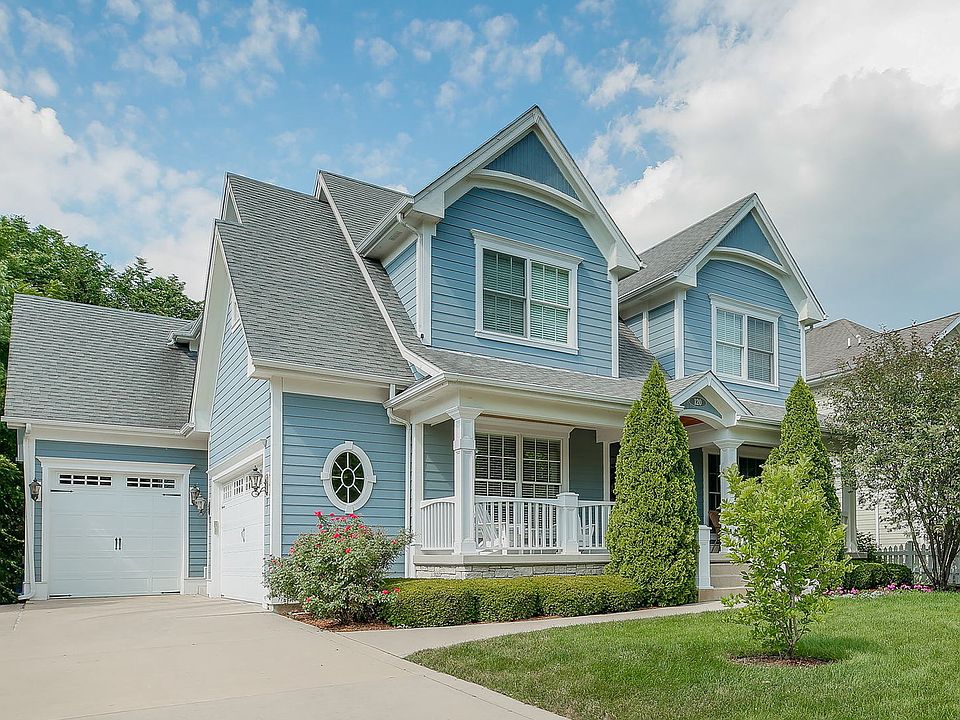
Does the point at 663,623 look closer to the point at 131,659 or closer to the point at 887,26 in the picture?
the point at 131,659

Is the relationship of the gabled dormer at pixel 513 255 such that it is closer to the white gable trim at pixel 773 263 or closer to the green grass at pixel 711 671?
the white gable trim at pixel 773 263

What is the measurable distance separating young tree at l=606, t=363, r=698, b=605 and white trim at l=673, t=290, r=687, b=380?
4.05 meters

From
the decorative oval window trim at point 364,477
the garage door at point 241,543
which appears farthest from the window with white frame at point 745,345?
the garage door at point 241,543

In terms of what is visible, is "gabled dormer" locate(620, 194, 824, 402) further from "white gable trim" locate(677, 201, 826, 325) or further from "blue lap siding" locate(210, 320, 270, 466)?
"blue lap siding" locate(210, 320, 270, 466)

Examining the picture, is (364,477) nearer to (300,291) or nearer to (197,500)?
(300,291)

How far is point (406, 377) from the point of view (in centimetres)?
1317

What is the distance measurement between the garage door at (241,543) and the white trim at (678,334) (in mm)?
8444

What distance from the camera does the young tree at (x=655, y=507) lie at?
11812 millimetres

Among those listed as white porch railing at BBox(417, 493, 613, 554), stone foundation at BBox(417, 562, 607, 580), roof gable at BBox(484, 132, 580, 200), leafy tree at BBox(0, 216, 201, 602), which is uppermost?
leafy tree at BBox(0, 216, 201, 602)

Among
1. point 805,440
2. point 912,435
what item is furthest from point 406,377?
point 912,435

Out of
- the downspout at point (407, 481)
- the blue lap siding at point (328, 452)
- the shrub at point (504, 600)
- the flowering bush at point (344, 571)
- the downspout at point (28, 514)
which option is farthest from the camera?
the downspout at point (28, 514)

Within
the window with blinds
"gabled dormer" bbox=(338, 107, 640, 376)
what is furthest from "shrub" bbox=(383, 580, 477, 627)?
the window with blinds

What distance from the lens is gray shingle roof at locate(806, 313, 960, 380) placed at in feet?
72.9

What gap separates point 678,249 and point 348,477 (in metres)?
9.09
